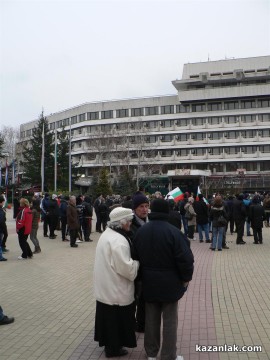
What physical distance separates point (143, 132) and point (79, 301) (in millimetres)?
59657

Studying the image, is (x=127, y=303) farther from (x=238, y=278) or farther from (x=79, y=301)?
(x=238, y=278)

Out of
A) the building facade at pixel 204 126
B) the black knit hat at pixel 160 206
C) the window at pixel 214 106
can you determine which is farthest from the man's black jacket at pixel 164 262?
the window at pixel 214 106

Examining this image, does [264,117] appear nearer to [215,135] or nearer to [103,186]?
[215,135]

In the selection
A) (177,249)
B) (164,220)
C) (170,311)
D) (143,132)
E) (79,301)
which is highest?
(143,132)

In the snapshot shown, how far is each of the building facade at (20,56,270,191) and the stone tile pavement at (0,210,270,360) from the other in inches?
2067

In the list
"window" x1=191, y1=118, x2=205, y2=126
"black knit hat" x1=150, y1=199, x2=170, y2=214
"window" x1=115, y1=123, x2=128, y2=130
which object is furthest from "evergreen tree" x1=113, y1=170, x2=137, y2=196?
"black knit hat" x1=150, y1=199, x2=170, y2=214

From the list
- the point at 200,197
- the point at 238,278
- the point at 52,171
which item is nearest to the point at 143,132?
the point at 52,171

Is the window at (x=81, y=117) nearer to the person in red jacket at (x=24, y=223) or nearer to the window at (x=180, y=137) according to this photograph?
the window at (x=180, y=137)

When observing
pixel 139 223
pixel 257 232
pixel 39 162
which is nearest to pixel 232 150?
pixel 39 162

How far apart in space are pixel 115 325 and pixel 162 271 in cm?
92

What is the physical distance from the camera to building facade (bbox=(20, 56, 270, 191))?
67.2 metres

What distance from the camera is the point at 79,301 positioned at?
24.1ft

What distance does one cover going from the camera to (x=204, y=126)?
70.9 metres

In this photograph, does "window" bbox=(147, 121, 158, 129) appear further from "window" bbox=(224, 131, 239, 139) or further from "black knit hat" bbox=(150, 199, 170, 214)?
"black knit hat" bbox=(150, 199, 170, 214)
